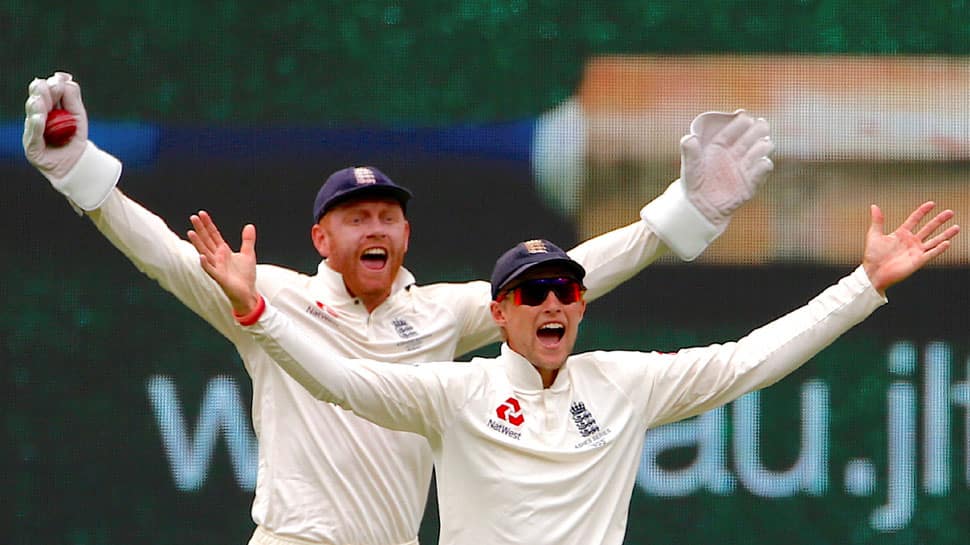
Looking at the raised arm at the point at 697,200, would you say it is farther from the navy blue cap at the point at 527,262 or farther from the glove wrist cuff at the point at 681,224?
the navy blue cap at the point at 527,262

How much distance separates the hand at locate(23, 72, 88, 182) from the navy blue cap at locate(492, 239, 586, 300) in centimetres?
117

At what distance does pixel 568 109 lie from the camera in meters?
5.61

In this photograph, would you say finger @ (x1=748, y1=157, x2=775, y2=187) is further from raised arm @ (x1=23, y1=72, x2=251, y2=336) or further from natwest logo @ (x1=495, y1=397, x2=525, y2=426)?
raised arm @ (x1=23, y1=72, x2=251, y2=336)

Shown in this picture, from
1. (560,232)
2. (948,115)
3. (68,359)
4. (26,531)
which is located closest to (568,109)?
(560,232)

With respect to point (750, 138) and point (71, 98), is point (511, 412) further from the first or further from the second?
point (71, 98)

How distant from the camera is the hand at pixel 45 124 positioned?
4402mm

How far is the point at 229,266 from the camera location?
384 cm

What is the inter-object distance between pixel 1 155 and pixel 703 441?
7.53 feet

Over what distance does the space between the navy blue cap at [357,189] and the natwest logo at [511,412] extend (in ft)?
2.78

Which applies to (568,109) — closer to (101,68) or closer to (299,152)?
(299,152)

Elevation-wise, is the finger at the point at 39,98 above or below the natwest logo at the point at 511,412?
above

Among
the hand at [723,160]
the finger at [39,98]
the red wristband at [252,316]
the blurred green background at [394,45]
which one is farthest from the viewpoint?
the blurred green background at [394,45]

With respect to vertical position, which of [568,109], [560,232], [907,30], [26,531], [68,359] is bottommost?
[26,531]

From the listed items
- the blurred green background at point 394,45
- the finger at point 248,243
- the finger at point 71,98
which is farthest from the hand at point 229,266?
the blurred green background at point 394,45
